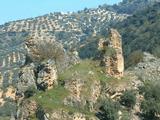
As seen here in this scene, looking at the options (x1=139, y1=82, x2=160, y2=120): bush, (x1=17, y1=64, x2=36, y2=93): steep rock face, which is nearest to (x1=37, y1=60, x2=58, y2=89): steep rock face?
(x1=17, y1=64, x2=36, y2=93): steep rock face

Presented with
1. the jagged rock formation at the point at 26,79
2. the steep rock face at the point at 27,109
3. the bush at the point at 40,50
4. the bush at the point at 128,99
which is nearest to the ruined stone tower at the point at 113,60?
the bush at the point at 128,99

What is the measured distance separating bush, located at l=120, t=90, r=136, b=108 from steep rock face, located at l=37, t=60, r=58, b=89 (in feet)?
15.9

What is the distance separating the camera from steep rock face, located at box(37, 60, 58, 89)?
4362 cm

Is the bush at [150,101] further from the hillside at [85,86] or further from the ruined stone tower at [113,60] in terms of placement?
the ruined stone tower at [113,60]

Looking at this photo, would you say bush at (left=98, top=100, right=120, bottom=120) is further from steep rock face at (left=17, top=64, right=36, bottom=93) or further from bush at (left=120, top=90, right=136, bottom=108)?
steep rock face at (left=17, top=64, right=36, bottom=93)

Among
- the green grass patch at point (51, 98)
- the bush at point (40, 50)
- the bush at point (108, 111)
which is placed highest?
the bush at point (40, 50)

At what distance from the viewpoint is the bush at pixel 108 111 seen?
4338cm

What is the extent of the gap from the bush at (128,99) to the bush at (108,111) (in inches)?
63.2

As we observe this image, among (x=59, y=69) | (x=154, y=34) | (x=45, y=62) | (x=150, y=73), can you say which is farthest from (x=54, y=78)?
(x=154, y=34)

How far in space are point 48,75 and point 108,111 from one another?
4.44 metres

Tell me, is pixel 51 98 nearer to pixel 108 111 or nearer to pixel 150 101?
pixel 108 111

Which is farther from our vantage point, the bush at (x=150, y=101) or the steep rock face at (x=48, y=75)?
the bush at (x=150, y=101)

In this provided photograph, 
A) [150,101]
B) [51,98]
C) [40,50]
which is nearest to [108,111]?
[150,101]

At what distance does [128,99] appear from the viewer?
4516cm
